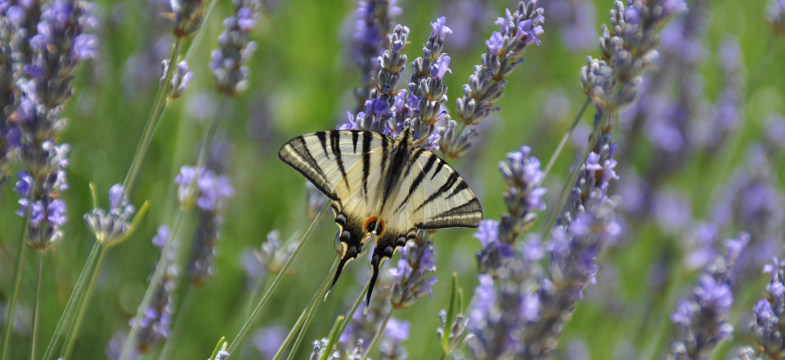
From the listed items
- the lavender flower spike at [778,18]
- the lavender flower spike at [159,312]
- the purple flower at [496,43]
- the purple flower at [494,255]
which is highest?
the lavender flower spike at [778,18]

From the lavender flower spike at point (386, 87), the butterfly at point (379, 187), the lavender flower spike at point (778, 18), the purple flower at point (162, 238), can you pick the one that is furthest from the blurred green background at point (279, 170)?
→ the lavender flower spike at point (386, 87)

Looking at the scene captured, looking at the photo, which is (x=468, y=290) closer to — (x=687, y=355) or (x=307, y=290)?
(x=307, y=290)

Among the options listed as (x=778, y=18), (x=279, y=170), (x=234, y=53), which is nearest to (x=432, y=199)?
(x=234, y=53)

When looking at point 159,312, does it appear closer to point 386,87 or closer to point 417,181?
point 417,181

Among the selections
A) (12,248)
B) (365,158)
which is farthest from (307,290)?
(365,158)

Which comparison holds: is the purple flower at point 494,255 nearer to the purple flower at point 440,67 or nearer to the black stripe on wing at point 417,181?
the black stripe on wing at point 417,181
